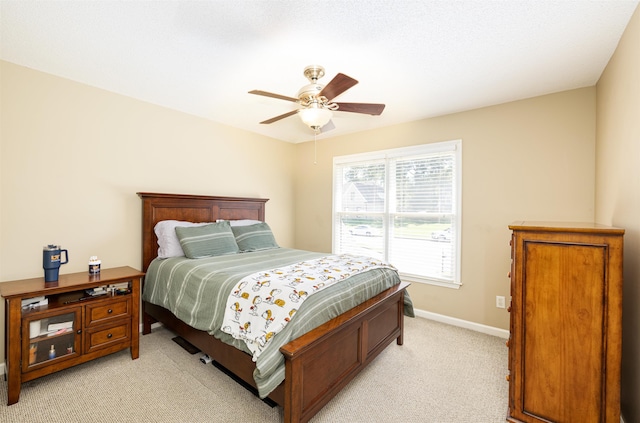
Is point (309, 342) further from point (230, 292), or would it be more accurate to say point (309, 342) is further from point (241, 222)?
point (241, 222)

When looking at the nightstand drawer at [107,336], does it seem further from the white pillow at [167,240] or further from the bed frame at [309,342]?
the white pillow at [167,240]

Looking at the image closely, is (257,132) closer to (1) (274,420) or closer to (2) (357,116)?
(2) (357,116)

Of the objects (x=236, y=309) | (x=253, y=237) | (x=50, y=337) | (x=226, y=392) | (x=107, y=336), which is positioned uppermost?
(x=253, y=237)

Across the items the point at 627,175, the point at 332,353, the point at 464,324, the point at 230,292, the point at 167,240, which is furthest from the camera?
the point at 464,324

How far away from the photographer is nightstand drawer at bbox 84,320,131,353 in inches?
89.3

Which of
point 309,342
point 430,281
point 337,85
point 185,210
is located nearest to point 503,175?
point 430,281

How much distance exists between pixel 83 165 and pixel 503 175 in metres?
4.28

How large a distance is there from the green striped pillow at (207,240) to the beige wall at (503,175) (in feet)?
7.89

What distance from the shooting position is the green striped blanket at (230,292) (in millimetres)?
1634

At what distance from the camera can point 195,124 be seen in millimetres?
3576

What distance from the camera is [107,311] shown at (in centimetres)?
236

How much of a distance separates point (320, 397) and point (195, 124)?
10.9ft

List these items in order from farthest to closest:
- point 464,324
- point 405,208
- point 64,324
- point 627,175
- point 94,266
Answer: point 405,208 < point 464,324 < point 94,266 < point 64,324 < point 627,175

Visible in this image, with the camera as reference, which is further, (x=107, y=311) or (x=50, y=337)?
(x=107, y=311)
